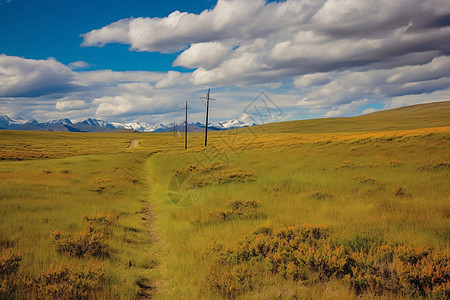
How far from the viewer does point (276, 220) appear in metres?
9.48

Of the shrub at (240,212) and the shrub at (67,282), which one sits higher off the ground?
the shrub at (67,282)

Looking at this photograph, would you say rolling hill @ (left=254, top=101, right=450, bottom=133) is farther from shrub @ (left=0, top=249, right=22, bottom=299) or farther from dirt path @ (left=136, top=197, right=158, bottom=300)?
shrub @ (left=0, top=249, right=22, bottom=299)

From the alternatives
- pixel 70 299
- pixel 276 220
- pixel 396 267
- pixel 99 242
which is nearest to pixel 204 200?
pixel 276 220

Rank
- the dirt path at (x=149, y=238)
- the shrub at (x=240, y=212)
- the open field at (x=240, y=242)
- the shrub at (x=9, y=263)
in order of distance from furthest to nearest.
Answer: the shrub at (x=240, y=212) → the dirt path at (x=149, y=238) → the shrub at (x=9, y=263) → the open field at (x=240, y=242)

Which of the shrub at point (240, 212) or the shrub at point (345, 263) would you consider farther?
the shrub at point (240, 212)

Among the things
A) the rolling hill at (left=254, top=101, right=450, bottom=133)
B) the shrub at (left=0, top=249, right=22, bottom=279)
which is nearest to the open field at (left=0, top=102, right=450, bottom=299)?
the shrub at (left=0, top=249, right=22, bottom=279)

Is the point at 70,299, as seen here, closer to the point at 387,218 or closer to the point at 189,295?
the point at 189,295

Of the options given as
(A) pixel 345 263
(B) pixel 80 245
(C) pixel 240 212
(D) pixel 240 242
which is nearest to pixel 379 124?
(C) pixel 240 212

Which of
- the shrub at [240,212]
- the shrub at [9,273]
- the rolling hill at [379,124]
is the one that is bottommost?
the shrub at [240,212]

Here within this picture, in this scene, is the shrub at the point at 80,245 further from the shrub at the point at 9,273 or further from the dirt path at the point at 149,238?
the dirt path at the point at 149,238

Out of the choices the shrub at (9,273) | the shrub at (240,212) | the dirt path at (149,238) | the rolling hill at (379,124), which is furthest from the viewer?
the rolling hill at (379,124)

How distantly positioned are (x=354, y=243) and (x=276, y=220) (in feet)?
10.7

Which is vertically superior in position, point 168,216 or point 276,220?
point 276,220

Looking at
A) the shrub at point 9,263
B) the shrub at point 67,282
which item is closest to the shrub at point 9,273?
the shrub at point 9,263
